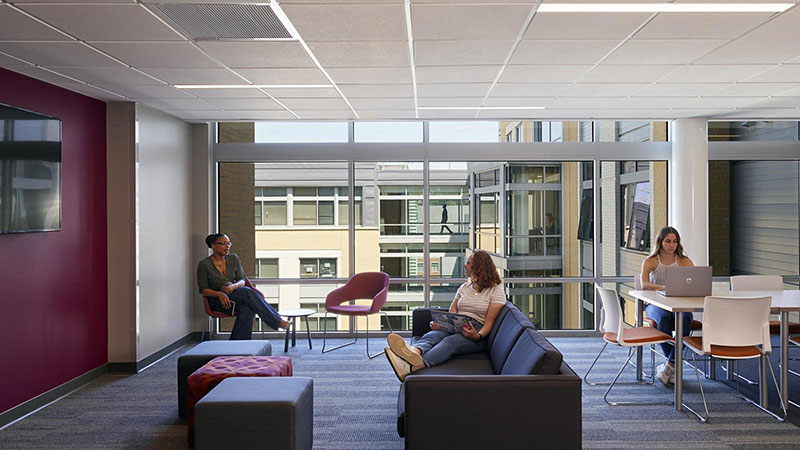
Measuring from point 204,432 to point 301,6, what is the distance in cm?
242

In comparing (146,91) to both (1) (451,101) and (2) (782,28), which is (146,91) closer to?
(1) (451,101)

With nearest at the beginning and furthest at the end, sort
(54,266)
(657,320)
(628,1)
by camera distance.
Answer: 1. (628,1)
2. (54,266)
3. (657,320)

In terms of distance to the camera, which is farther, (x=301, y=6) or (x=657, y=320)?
(x=657, y=320)

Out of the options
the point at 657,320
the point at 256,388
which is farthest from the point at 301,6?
the point at 657,320

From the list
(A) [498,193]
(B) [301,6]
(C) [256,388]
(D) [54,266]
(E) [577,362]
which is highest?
Result: (B) [301,6]

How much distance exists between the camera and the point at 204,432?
3391mm

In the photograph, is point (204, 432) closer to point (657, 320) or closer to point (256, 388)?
point (256, 388)

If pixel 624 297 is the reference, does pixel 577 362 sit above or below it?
below

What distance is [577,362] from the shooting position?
6227 mm

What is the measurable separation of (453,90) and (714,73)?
2131 millimetres

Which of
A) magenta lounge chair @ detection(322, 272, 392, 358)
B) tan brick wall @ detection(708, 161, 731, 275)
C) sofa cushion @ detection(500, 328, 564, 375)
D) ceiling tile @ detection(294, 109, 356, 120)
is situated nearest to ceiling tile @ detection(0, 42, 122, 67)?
ceiling tile @ detection(294, 109, 356, 120)

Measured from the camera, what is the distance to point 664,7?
3289 millimetres

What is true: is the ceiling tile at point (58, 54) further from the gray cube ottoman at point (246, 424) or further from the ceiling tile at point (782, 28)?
the ceiling tile at point (782, 28)

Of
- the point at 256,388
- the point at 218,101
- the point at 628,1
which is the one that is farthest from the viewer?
the point at 218,101
